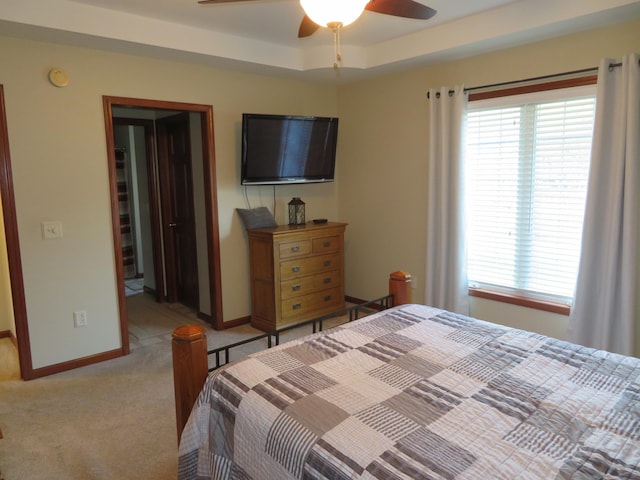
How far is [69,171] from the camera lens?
3195mm

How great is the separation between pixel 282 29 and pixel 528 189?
7.59ft

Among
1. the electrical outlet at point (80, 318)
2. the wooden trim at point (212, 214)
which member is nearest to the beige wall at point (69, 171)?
the electrical outlet at point (80, 318)

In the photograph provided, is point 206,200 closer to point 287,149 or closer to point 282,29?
point 287,149

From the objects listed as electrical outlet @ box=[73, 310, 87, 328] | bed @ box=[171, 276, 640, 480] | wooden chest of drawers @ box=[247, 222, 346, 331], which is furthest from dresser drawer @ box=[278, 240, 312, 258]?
bed @ box=[171, 276, 640, 480]

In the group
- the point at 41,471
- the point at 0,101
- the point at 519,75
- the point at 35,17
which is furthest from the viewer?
the point at 519,75

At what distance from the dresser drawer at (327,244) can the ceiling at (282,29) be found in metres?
1.60

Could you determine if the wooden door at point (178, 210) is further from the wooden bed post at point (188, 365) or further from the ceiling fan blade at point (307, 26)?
the wooden bed post at point (188, 365)

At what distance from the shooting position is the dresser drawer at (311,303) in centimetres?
407

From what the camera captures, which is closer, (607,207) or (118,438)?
(118,438)

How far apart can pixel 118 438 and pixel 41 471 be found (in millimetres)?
377

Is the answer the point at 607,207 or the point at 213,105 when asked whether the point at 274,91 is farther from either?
the point at 607,207

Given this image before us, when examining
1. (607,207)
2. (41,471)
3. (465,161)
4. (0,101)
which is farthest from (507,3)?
(41,471)

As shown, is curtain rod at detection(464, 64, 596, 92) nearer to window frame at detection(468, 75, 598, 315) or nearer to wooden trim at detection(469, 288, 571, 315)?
window frame at detection(468, 75, 598, 315)

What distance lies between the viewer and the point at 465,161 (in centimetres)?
366
